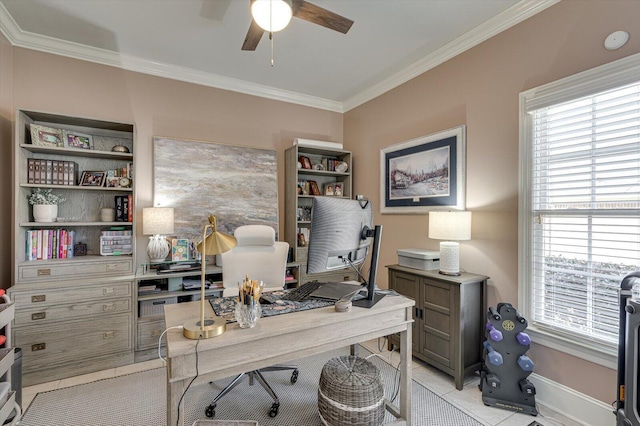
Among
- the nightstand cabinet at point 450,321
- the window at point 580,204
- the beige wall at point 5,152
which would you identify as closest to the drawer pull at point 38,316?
the beige wall at point 5,152

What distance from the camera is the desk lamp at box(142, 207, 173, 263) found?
2.76 meters

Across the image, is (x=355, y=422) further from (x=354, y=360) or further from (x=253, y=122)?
(x=253, y=122)

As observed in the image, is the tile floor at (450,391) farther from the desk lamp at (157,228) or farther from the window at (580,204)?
the desk lamp at (157,228)

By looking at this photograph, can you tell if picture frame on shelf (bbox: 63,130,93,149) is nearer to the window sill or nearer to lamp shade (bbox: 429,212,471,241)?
lamp shade (bbox: 429,212,471,241)

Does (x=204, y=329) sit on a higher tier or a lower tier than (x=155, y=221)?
lower

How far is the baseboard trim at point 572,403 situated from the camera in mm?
1777

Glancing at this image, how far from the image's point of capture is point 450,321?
7.57 feet

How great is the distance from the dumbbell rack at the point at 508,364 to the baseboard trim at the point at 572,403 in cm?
14

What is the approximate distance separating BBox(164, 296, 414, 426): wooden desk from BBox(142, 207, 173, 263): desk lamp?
1.42 m

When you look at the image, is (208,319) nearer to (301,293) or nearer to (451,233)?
(301,293)

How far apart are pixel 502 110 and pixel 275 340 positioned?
2.38 metres

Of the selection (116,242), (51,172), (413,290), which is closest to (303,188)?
(413,290)

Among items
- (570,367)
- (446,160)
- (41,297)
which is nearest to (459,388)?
(570,367)

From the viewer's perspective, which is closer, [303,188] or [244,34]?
[244,34]
